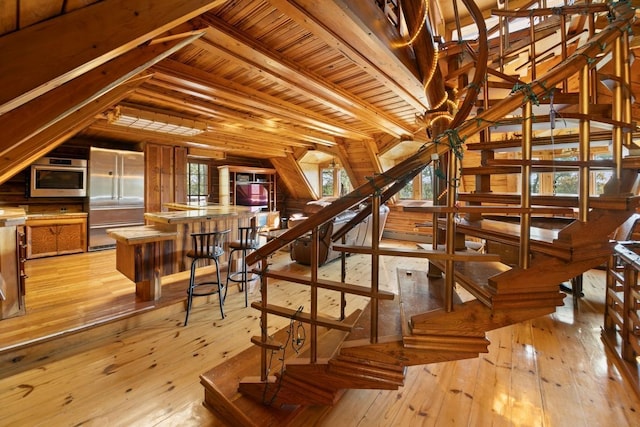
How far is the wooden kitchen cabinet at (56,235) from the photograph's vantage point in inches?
177

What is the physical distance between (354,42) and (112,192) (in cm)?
536

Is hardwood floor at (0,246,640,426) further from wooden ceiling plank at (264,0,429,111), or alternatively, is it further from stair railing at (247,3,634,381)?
wooden ceiling plank at (264,0,429,111)

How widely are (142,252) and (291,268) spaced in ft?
8.11

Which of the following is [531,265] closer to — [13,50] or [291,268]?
[13,50]

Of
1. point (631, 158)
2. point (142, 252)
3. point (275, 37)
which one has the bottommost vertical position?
point (142, 252)

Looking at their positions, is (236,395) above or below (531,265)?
below

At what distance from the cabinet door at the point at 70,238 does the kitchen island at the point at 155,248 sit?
2.71 meters

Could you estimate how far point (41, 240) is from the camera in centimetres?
458

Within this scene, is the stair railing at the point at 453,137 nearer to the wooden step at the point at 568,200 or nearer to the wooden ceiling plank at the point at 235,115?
the wooden step at the point at 568,200

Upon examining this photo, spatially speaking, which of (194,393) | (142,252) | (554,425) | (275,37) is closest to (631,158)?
(554,425)

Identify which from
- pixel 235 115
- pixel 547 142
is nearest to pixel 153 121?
pixel 235 115

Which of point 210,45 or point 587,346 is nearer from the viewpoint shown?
point 210,45

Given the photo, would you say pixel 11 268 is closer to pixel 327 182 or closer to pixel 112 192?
pixel 112 192

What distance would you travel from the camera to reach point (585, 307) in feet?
10.7
